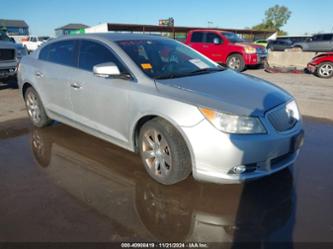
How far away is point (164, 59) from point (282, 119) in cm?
171

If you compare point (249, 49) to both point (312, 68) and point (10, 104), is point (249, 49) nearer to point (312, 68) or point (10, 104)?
point (312, 68)

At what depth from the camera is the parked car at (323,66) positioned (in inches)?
452

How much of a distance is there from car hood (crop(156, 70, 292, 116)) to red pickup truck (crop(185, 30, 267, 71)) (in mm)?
9694

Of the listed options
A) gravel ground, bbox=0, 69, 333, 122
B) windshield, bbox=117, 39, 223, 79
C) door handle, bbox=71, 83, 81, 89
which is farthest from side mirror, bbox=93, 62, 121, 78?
gravel ground, bbox=0, 69, 333, 122

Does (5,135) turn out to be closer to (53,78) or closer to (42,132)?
(42,132)

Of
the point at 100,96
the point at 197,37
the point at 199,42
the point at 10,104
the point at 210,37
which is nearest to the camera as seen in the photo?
the point at 100,96

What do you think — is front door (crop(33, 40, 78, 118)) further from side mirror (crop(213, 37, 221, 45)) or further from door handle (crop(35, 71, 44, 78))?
side mirror (crop(213, 37, 221, 45))

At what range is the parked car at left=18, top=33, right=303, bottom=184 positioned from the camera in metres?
2.68

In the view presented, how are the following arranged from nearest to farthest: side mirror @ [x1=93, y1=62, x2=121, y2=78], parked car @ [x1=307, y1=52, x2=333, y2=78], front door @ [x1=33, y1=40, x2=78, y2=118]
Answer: side mirror @ [x1=93, y1=62, x2=121, y2=78] → front door @ [x1=33, y1=40, x2=78, y2=118] → parked car @ [x1=307, y1=52, x2=333, y2=78]

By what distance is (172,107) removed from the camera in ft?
9.40

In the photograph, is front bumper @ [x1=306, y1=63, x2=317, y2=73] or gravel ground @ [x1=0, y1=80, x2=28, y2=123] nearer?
gravel ground @ [x1=0, y1=80, x2=28, y2=123]

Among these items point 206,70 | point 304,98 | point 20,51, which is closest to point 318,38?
point 304,98

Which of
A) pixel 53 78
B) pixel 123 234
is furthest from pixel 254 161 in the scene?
pixel 53 78

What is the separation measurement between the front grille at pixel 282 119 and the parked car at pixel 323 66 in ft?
33.1
